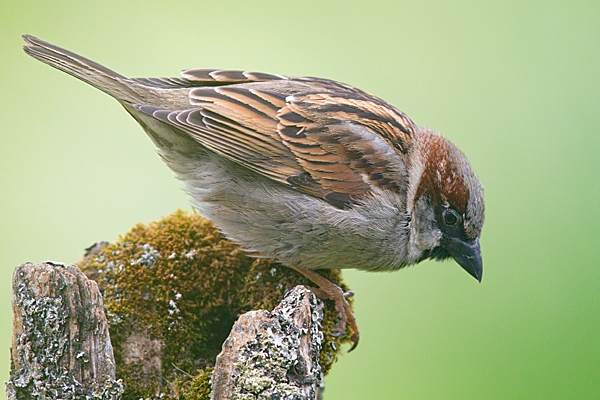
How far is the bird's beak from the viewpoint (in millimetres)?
3240

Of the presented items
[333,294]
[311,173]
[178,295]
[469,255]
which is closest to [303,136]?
[311,173]

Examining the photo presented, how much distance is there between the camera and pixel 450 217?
3197mm

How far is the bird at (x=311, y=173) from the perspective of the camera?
3027 mm

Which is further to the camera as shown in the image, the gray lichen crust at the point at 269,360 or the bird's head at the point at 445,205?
the bird's head at the point at 445,205

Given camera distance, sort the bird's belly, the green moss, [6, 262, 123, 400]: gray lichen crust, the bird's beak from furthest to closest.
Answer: the bird's beak
the bird's belly
the green moss
[6, 262, 123, 400]: gray lichen crust

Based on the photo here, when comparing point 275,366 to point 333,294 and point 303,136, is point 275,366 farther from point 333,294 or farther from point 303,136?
point 303,136

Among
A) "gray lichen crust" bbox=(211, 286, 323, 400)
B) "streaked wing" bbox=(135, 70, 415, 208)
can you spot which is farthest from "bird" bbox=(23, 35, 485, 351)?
"gray lichen crust" bbox=(211, 286, 323, 400)

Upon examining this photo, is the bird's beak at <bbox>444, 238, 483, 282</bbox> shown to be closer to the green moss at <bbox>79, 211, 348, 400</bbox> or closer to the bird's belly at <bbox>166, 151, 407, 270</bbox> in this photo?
the bird's belly at <bbox>166, 151, 407, 270</bbox>

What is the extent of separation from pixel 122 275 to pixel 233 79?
1.28m

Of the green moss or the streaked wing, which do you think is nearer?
the green moss

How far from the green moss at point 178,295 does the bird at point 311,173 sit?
116mm

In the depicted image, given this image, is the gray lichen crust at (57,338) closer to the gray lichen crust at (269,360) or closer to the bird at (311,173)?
the gray lichen crust at (269,360)

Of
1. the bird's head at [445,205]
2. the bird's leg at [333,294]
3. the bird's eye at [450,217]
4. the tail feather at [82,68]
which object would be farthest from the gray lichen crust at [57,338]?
the bird's eye at [450,217]

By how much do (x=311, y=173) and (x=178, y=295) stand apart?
0.89 metres
